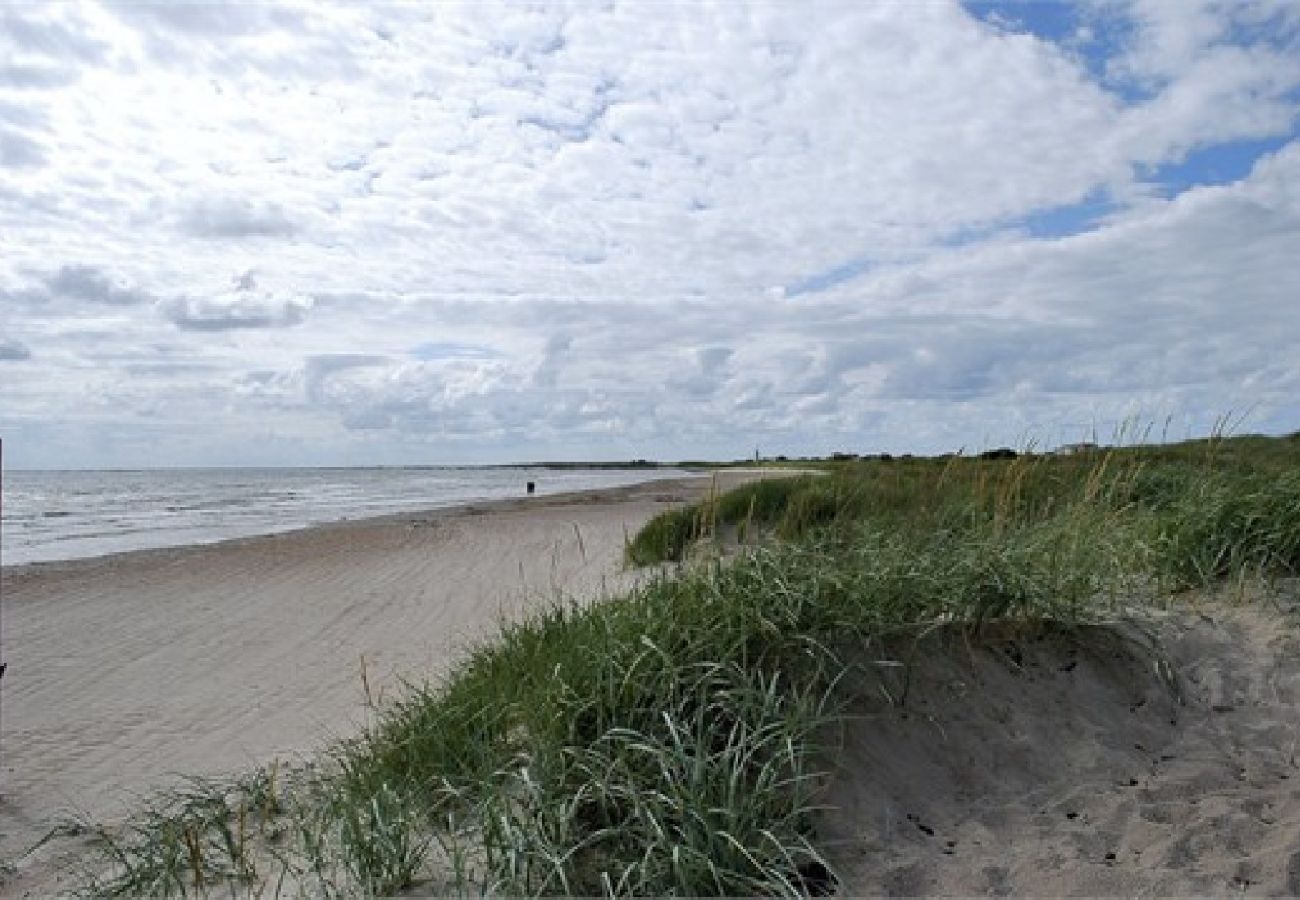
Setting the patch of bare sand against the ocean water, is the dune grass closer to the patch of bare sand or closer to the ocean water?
the patch of bare sand

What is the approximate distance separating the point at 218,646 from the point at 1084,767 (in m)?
10.3

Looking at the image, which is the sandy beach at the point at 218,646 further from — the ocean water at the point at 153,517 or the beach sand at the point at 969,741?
the ocean water at the point at 153,517

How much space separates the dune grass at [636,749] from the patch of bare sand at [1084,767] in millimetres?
234

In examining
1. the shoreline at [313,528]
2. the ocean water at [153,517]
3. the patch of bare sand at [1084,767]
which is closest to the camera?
the patch of bare sand at [1084,767]

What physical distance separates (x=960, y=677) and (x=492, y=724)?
7.98 ft

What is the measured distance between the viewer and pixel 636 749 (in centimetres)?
417

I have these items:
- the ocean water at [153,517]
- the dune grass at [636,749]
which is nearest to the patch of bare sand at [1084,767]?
the dune grass at [636,749]

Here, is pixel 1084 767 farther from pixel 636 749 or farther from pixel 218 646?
pixel 218 646

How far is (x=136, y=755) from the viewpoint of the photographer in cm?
795

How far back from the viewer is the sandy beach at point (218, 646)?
24.8 feet

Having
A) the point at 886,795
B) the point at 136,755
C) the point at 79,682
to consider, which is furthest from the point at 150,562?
the point at 886,795

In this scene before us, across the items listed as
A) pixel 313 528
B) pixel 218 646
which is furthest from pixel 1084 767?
pixel 313 528

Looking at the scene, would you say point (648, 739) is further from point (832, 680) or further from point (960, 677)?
point (960, 677)

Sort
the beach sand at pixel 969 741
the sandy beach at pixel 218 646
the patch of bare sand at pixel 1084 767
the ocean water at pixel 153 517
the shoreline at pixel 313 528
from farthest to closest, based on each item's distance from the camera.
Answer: the ocean water at pixel 153 517 → the shoreline at pixel 313 528 → the sandy beach at pixel 218 646 → the beach sand at pixel 969 741 → the patch of bare sand at pixel 1084 767
